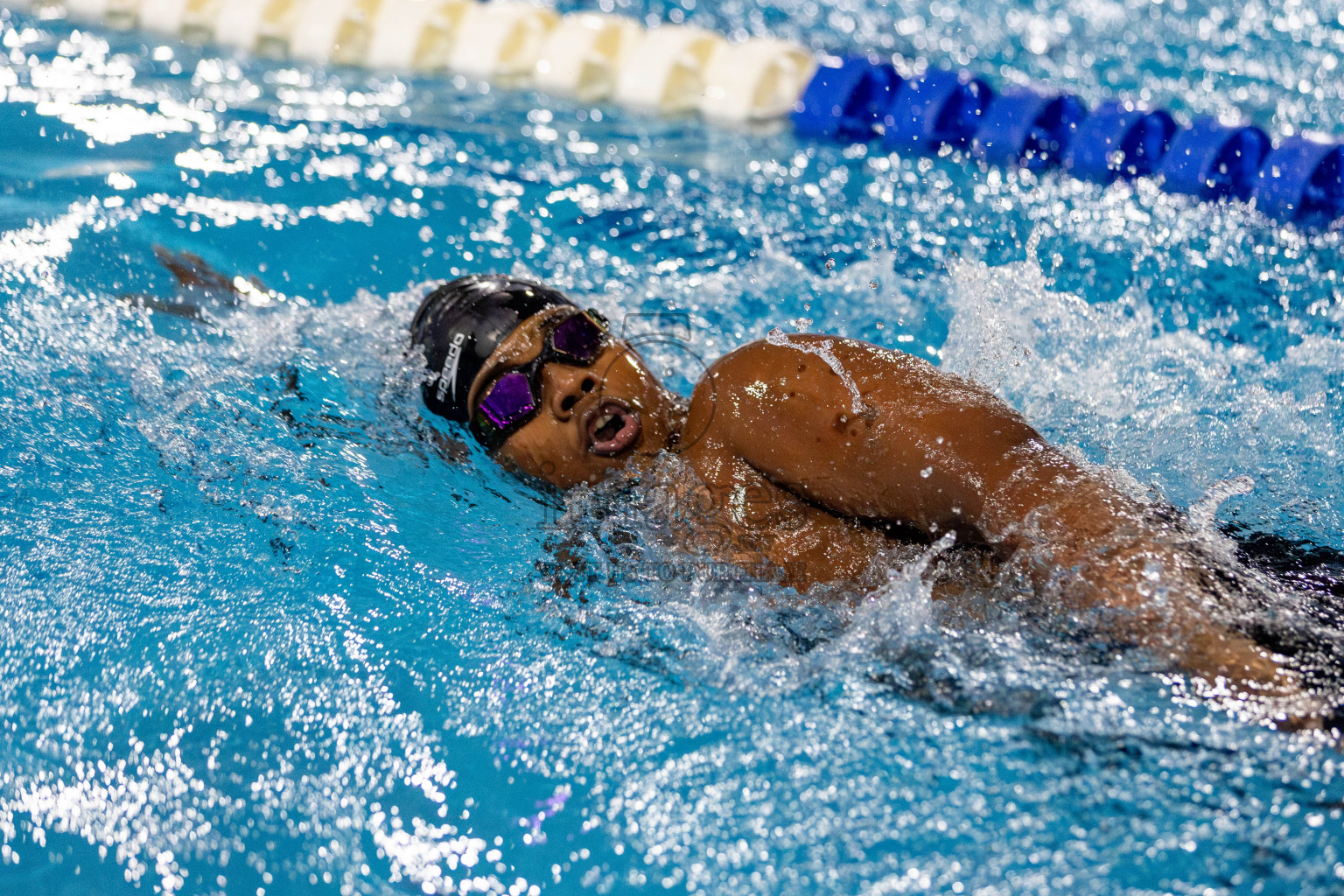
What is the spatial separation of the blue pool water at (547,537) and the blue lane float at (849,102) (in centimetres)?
18

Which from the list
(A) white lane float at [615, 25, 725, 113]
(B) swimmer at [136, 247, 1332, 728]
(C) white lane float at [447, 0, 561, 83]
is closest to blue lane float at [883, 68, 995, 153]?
(A) white lane float at [615, 25, 725, 113]

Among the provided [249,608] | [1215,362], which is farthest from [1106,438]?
[249,608]

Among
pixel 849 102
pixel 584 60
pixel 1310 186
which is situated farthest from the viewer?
pixel 584 60

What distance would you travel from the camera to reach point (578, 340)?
225 centimetres

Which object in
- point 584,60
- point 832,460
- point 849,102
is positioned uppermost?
point 849,102

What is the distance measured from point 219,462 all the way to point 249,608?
1.71 ft

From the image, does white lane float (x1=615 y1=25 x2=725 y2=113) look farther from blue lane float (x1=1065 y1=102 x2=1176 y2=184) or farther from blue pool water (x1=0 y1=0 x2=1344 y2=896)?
blue lane float (x1=1065 y1=102 x2=1176 y2=184)

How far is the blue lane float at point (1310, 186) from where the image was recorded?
3.62 m

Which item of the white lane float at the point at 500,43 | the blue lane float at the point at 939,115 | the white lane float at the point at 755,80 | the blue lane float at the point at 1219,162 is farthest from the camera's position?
the white lane float at the point at 500,43

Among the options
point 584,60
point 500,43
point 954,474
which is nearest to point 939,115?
point 584,60

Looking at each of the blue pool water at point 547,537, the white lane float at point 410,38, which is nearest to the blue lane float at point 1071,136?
the blue pool water at point 547,537

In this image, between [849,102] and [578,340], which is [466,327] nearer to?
[578,340]

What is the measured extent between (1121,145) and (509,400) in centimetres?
273

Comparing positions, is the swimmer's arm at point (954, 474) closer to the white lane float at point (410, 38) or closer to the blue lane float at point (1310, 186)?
the blue lane float at point (1310, 186)
